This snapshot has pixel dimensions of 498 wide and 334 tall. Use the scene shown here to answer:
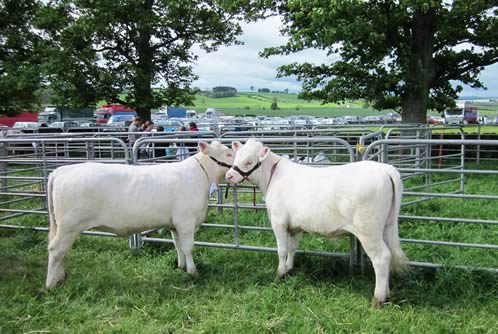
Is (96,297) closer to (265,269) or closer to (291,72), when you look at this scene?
(265,269)

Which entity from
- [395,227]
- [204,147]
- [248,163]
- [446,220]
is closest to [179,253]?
[204,147]

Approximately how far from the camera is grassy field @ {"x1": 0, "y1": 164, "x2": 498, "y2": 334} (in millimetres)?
3844

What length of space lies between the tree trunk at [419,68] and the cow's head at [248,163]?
9.55m

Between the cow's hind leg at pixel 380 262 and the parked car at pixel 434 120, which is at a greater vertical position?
the parked car at pixel 434 120

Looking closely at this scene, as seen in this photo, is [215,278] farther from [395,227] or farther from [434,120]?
[434,120]

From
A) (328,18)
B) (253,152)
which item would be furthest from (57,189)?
(328,18)

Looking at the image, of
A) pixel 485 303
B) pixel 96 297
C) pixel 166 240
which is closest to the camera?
pixel 485 303

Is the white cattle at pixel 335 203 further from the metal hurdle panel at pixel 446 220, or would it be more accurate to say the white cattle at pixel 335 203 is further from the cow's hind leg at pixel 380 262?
the metal hurdle panel at pixel 446 220

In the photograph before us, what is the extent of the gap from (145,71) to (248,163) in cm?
1566

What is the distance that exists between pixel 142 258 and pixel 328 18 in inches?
339

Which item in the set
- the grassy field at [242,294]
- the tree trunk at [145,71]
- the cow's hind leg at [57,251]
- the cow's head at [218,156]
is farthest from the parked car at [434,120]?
the cow's hind leg at [57,251]

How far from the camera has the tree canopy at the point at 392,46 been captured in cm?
1214

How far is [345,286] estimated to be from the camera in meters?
4.55

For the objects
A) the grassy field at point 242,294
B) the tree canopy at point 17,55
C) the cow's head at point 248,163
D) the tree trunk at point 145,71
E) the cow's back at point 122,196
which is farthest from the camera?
the tree trunk at point 145,71
